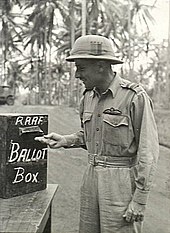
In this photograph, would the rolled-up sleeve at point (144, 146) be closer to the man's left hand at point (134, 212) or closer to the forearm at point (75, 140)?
the man's left hand at point (134, 212)

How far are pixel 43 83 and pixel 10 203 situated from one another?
2.14 m

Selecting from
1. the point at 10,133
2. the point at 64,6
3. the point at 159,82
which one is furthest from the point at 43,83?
the point at 10,133

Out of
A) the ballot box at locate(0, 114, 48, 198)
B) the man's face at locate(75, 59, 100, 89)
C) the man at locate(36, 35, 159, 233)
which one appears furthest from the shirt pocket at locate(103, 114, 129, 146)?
the ballot box at locate(0, 114, 48, 198)

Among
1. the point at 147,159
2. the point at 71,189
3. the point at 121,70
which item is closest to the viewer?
the point at 147,159

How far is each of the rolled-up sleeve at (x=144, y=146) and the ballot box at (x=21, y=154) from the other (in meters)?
0.30

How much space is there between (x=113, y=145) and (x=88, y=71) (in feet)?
0.69

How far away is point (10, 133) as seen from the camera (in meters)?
1.21

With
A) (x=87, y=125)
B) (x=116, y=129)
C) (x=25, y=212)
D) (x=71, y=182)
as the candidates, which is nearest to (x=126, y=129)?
(x=116, y=129)

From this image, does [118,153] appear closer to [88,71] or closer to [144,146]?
[144,146]

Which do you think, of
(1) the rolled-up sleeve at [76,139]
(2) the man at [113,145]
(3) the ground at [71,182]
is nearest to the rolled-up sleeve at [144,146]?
(2) the man at [113,145]

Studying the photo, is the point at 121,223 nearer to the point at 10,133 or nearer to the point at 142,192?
the point at 142,192

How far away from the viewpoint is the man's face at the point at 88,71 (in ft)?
3.81

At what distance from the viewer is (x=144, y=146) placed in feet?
3.69

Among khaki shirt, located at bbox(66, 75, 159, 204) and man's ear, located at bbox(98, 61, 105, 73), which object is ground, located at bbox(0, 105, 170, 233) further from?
man's ear, located at bbox(98, 61, 105, 73)
